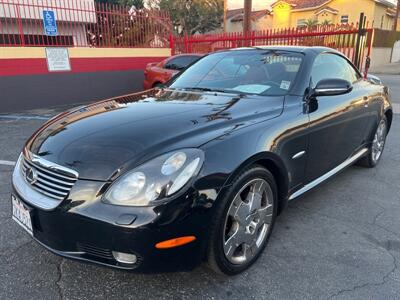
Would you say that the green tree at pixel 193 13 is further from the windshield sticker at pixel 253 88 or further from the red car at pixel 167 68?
the windshield sticker at pixel 253 88

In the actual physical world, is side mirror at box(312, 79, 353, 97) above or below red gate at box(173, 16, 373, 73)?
below

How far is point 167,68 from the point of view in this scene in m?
9.75

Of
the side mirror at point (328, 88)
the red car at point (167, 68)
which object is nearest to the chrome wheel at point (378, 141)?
the side mirror at point (328, 88)

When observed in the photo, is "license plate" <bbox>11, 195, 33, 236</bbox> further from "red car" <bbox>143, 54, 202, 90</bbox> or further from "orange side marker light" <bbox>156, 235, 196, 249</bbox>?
"red car" <bbox>143, 54, 202, 90</bbox>

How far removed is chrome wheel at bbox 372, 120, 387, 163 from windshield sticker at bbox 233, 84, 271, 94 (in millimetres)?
2227

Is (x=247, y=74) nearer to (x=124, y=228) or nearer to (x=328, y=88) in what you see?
(x=328, y=88)

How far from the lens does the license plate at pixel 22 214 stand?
7.30 ft

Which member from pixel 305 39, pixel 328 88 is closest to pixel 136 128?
pixel 328 88

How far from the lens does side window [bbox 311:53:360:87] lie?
11.2 feet

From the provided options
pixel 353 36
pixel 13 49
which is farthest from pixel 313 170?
pixel 353 36

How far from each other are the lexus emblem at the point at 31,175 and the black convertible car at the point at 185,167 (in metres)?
0.02

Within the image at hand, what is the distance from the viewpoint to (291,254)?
277 cm

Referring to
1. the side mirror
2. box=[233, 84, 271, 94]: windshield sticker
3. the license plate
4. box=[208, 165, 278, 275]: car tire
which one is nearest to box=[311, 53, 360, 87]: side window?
the side mirror

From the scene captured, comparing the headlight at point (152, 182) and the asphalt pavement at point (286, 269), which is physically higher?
the headlight at point (152, 182)
